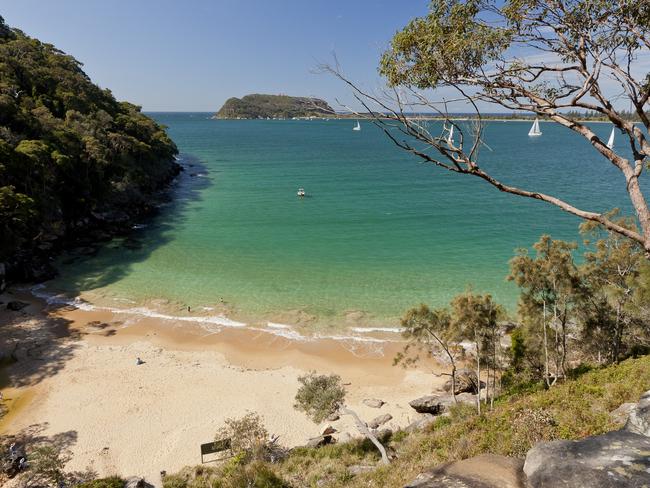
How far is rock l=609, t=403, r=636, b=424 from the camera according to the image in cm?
984

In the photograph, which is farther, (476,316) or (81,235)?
(81,235)

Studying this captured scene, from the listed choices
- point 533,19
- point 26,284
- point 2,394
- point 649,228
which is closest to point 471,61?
point 533,19

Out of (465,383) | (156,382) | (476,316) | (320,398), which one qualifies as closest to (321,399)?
(320,398)

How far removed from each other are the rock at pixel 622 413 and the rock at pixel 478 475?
447cm

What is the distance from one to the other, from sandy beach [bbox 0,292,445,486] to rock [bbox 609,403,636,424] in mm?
11802

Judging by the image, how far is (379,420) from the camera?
67.7 ft

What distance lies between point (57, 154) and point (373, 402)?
136 feet

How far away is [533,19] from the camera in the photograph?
9062 mm

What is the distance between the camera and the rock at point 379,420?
66.2 ft

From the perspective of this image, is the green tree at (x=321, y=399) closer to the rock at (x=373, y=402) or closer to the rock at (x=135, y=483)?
the rock at (x=373, y=402)

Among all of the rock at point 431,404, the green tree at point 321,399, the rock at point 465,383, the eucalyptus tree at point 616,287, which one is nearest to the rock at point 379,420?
the green tree at point 321,399

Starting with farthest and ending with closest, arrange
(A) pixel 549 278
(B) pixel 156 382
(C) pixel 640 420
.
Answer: (B) pixel 156 382 → (A) pixel 549 278 → (C) pixel 640 420

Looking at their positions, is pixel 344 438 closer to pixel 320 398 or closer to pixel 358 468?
pixel 320 398

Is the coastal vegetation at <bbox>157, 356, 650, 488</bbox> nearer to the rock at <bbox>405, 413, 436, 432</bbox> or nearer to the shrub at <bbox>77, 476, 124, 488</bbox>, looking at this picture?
the rock at <bbox>405, 413, 436, 432</bbox>
